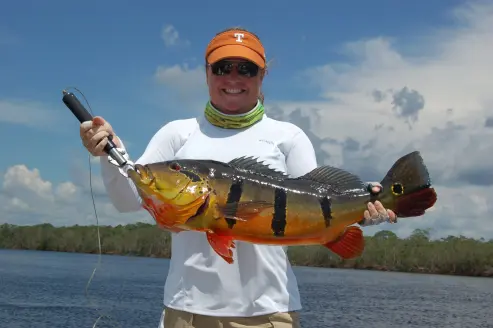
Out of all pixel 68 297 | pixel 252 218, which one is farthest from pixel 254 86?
pixel 68 297

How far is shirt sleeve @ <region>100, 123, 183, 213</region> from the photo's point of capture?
4.08 meters

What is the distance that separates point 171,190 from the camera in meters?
3.75

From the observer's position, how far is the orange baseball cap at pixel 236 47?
14.5 ft

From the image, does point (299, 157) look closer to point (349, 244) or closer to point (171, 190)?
point (349, 244)

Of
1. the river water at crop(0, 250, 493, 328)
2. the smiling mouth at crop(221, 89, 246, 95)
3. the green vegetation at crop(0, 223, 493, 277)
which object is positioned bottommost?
the river water at crop(0, 250, 493, 328)

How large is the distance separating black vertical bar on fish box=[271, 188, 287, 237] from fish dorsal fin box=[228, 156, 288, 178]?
14 centimetres

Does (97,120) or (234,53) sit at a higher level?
(234,53)

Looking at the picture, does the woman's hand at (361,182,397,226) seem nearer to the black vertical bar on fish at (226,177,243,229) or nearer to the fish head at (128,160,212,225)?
the black vertical bar on fish at (226,177,243,229)

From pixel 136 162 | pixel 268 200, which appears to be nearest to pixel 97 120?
pixel 136 162

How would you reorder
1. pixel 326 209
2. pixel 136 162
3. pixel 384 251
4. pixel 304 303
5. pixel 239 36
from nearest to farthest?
pixel 326 209, pixel 136 162, pixel 239 36, pixel 304 303, pixel 384 251

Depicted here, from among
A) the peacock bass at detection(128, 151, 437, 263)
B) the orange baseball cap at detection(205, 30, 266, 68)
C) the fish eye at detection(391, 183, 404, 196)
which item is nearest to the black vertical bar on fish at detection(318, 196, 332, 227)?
the peacock bass at detection(128, 151, 437, 263)

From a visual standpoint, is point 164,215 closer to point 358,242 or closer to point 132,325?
point 358,242

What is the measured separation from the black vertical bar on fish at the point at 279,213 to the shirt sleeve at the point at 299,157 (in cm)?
60

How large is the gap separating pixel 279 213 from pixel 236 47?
121 cm
